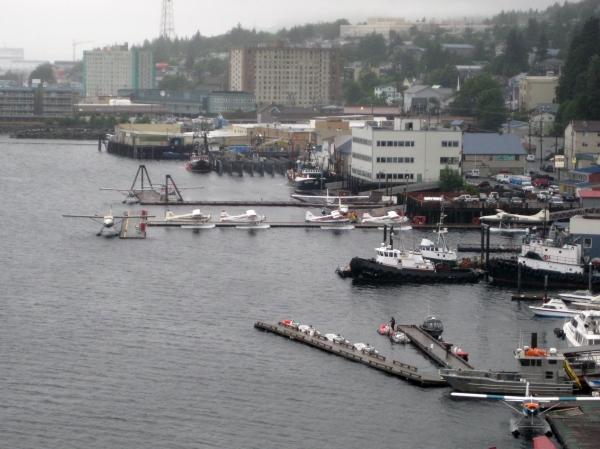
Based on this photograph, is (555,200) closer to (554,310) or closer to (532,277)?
(532,277)

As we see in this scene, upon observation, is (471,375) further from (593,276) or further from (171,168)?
(171,168)

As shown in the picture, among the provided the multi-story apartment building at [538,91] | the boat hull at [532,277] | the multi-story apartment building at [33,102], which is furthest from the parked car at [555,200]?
the multi-story apartment building at [33,102]

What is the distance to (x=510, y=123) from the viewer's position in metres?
61.2

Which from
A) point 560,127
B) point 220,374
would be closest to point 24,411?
point 220,374

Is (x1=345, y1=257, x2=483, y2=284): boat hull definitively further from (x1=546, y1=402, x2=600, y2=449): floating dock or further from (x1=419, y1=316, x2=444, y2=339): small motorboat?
(x1=546, y1=402, x2=600, y2=449): floating dock

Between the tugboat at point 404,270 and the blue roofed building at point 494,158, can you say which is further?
the blue roofed building at point 494,158

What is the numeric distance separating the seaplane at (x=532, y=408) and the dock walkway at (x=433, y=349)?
2.14 meters

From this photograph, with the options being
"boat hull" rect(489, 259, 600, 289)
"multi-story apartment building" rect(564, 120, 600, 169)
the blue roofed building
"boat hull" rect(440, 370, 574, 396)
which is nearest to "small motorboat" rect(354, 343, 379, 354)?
"boat hull" rect(440, 370, 574, 396)

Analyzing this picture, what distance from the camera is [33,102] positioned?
9850 cm

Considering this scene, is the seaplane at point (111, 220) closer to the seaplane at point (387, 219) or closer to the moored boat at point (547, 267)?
the seaplane at point (387, 219)

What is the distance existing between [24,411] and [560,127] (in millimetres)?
41543

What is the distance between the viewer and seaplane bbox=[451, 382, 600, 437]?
16.8m

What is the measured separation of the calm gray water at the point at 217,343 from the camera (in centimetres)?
1698

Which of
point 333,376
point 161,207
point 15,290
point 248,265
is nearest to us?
point 333,376
